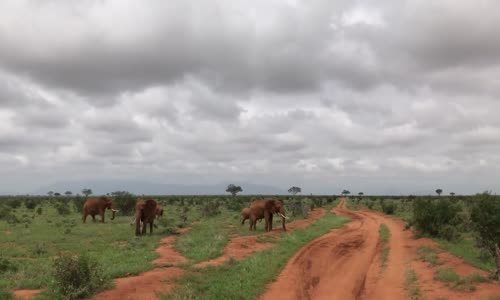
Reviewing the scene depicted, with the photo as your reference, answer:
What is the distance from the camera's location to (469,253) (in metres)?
22.5

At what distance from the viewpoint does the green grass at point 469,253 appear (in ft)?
63.1

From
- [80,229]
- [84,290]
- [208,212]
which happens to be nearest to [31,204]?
[208,212]

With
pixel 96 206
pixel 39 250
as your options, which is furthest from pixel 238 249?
pixel 96 206

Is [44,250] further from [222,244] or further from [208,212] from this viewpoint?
[208,212]

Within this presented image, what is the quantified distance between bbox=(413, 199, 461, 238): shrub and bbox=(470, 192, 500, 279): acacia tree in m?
9.29

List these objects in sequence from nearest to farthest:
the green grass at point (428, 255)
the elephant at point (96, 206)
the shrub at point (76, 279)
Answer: the shrub at point (76, 279) < the green grass at point (428, 255) < the elephant at point (96, 206)

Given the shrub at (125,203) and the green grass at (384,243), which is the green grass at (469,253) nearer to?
the green grass at (384,243)

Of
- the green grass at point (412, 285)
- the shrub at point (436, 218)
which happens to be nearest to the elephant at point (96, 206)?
the shrub at point (436, 218)

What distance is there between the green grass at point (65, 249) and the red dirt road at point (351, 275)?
570cm

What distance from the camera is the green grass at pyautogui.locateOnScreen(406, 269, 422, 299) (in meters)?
14.5

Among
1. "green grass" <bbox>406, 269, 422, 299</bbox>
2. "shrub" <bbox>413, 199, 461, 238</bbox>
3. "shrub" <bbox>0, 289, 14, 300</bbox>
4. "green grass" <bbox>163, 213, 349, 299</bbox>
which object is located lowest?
"green grass" <bbox>406, 269, 422, 299</bbox>

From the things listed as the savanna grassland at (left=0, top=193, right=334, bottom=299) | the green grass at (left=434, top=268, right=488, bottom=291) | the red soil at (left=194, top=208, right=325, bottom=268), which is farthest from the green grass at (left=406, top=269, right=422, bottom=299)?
the savanna grassland at (left=0, top=193, right=334, bottom=299)

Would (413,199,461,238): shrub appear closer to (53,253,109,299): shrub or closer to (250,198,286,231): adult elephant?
(250,198,286,231): adult elephant

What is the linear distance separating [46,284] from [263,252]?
10.0 m
